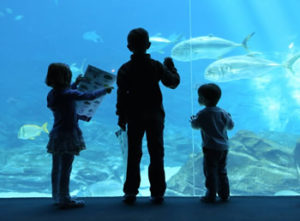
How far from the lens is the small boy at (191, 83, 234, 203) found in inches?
74.2

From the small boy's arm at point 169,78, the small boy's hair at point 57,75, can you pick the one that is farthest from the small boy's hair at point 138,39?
the small boy's hair at point 57,75

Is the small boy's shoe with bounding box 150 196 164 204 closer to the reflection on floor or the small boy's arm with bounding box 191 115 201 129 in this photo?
the reflection on floor

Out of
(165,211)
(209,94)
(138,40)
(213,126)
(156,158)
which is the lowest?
(165,211)

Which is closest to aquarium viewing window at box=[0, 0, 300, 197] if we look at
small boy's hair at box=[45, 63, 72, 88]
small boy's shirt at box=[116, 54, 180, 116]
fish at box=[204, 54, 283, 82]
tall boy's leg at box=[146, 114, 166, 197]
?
fish at box=[204, 54, 283, 82]

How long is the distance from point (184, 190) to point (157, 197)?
4139mm

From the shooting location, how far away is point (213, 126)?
195 centimetres

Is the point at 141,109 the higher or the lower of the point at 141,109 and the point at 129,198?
the higher

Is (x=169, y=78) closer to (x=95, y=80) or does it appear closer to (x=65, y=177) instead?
(x=95, y=80)

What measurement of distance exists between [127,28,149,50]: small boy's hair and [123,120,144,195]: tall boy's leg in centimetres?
49

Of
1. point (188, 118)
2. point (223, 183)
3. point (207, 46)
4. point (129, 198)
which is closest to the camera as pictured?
point (129, 198)

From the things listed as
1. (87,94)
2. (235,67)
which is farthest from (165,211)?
(235,67)

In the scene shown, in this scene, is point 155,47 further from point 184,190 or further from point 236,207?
point 236,207

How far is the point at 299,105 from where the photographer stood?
70.3 ft

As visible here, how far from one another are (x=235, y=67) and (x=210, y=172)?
3135 millimetres
